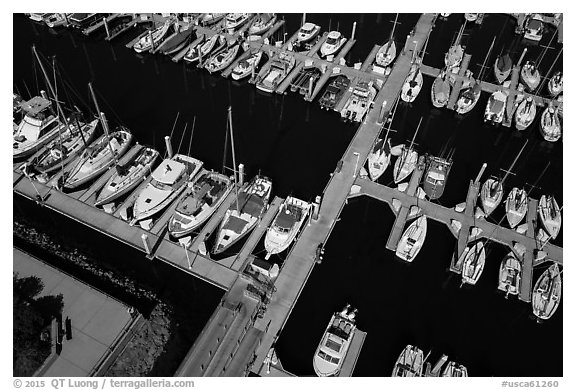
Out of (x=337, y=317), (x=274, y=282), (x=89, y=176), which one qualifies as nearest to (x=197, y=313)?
(x=274, y=282)

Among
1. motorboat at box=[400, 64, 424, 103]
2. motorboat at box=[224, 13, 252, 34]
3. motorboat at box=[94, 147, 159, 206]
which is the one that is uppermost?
motorboat at box=[224, 13, 252, 34]

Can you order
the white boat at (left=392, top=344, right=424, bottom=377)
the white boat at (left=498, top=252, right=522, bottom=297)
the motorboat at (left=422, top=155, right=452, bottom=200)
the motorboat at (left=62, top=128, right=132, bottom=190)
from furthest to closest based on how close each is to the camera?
the motorboat at (left=422, top=155, right=452, bottom=200), the motorboat at (left=62, top=128, right=132, bottom=190), the white boat at (left=498, top=252, right=522, bottom=297), the white boat at (left=392, top=344, right=424, bottom=377)

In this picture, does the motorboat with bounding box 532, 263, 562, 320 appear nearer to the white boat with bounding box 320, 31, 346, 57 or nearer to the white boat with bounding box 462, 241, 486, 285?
the white boat with bounding box 462, 241, 486, 285

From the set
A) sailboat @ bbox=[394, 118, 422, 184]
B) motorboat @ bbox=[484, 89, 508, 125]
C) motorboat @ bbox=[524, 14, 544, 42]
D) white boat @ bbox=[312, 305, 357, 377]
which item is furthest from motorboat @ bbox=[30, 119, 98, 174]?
motorboat @ bbox=[524, 14, 544, 42]

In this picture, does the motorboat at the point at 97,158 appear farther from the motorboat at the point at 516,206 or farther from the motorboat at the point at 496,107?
the motorboat at the point at 496,107

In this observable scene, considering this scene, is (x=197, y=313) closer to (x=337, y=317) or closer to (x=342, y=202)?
(x=337, y=317)

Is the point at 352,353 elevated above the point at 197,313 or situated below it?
above

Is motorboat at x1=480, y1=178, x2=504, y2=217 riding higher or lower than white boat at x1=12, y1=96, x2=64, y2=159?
higher
